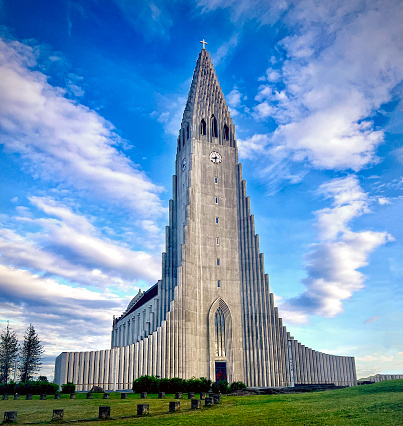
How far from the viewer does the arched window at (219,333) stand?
50.6 metres

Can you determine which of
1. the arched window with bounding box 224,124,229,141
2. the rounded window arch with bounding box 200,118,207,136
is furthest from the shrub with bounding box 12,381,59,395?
the arched window with bounding box 224,124,229,141

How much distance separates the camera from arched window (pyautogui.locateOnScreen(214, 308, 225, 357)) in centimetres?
5059

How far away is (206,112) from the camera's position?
60.8 m

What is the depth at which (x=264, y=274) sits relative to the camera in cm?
5366

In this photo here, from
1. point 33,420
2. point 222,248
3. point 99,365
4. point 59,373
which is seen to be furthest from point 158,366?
point 33,420

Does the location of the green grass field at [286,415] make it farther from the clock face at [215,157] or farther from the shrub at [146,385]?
the clock face at [215,157]

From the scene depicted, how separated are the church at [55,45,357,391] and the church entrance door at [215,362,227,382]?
0.11 m

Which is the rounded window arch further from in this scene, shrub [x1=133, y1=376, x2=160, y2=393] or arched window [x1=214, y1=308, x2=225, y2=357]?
shrub [x1=133, y1=376, x2=160, y2=393]

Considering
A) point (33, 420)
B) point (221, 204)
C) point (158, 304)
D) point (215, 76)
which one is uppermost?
point (215, 76)

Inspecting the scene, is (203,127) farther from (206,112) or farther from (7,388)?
(7,388)

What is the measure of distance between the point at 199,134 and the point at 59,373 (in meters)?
34.5

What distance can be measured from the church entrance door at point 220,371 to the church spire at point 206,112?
29.5 m

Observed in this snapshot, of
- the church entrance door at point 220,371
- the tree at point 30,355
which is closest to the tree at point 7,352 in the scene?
the tree at point 30,355

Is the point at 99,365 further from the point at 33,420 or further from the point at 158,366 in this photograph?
the point at 33,420
